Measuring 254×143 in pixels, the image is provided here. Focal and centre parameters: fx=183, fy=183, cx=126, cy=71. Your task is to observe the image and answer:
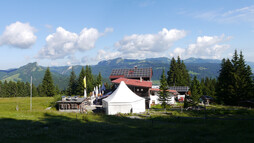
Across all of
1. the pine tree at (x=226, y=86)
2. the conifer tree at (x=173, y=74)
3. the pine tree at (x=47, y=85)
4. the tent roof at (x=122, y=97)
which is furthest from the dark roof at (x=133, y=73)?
the pine tree at (x=47, y=85)

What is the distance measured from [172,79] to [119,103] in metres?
52.7

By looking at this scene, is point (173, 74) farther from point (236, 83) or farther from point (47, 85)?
point (47, 85)

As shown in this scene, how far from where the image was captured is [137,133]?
50.0 feet

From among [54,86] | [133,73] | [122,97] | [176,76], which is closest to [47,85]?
[54,86]

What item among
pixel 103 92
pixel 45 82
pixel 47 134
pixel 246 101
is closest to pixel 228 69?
pixel 246 101

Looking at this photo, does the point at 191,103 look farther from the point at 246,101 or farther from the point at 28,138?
the point at 28,138

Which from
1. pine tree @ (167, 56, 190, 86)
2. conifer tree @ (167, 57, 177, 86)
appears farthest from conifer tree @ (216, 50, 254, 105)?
conifer tree @ (167, 57, 177, 86)

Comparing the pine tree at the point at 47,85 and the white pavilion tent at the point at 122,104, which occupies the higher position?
A: the pine tree at the point at 47,85

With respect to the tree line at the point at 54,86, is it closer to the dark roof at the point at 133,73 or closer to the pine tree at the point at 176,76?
the dark roof at the point at 133,73

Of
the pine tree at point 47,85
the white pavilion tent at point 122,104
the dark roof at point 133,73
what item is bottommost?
the white pavilion tent at point 122,104

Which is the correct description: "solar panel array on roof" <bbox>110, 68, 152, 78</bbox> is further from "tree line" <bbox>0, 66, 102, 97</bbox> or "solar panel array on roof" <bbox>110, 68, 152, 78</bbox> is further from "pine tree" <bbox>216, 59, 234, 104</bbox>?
"tree line" <bbox>0, 66, 102, 97</bbox>

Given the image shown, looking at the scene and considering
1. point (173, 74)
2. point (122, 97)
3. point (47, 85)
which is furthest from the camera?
point (47, 85)

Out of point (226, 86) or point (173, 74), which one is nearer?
point (226, 86)

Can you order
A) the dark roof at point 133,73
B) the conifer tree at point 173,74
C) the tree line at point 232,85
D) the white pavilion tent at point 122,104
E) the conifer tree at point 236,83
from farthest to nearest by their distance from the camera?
the conifer tree at point 173,74 → the dark roof at point 133,73 → the conifer tree at point 236,83 → the tree line at point 232,85 → the white pavilion tent at point 122,104
